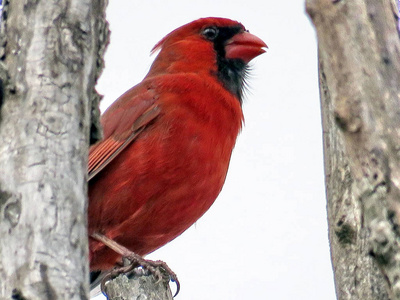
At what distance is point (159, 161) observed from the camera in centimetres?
427

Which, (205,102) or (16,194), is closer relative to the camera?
(16,194)

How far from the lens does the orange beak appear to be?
500cm

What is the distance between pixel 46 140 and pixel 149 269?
4.86ft

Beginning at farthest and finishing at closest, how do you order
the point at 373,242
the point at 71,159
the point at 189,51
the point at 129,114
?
the point at 189,51, the point at 129,114, the point at 71,159, the point at 373,242

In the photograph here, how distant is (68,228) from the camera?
2209 mm

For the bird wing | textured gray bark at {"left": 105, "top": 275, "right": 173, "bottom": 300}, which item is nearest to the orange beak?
the bird wing

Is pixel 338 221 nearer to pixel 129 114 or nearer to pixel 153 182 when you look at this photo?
pixel 153 182

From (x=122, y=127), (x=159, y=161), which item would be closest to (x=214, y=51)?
(x=122, y=127)

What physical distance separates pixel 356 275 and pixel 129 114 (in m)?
1.79

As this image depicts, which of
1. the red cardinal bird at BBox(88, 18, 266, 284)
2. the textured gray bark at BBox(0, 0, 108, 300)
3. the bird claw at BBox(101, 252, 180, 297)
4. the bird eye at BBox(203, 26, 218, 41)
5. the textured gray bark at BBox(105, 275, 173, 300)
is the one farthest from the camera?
the bird eye at BBox(203, 26, 218, 41)

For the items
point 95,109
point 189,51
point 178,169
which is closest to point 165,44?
point 189,51

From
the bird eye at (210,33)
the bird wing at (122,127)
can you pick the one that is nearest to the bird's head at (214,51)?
the bird eye at (210,33)

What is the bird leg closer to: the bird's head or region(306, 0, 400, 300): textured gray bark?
the bird's head

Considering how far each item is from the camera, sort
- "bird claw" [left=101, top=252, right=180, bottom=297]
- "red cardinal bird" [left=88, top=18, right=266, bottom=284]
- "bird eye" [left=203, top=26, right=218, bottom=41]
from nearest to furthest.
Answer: "bird claw" [left=101, top=252, right=180, bottom=297]
"red cardinal bird" [left=88, top=18, right=266, bottom=284]
"bird eye" [left=203, top=26, right=218, bottom=41]
